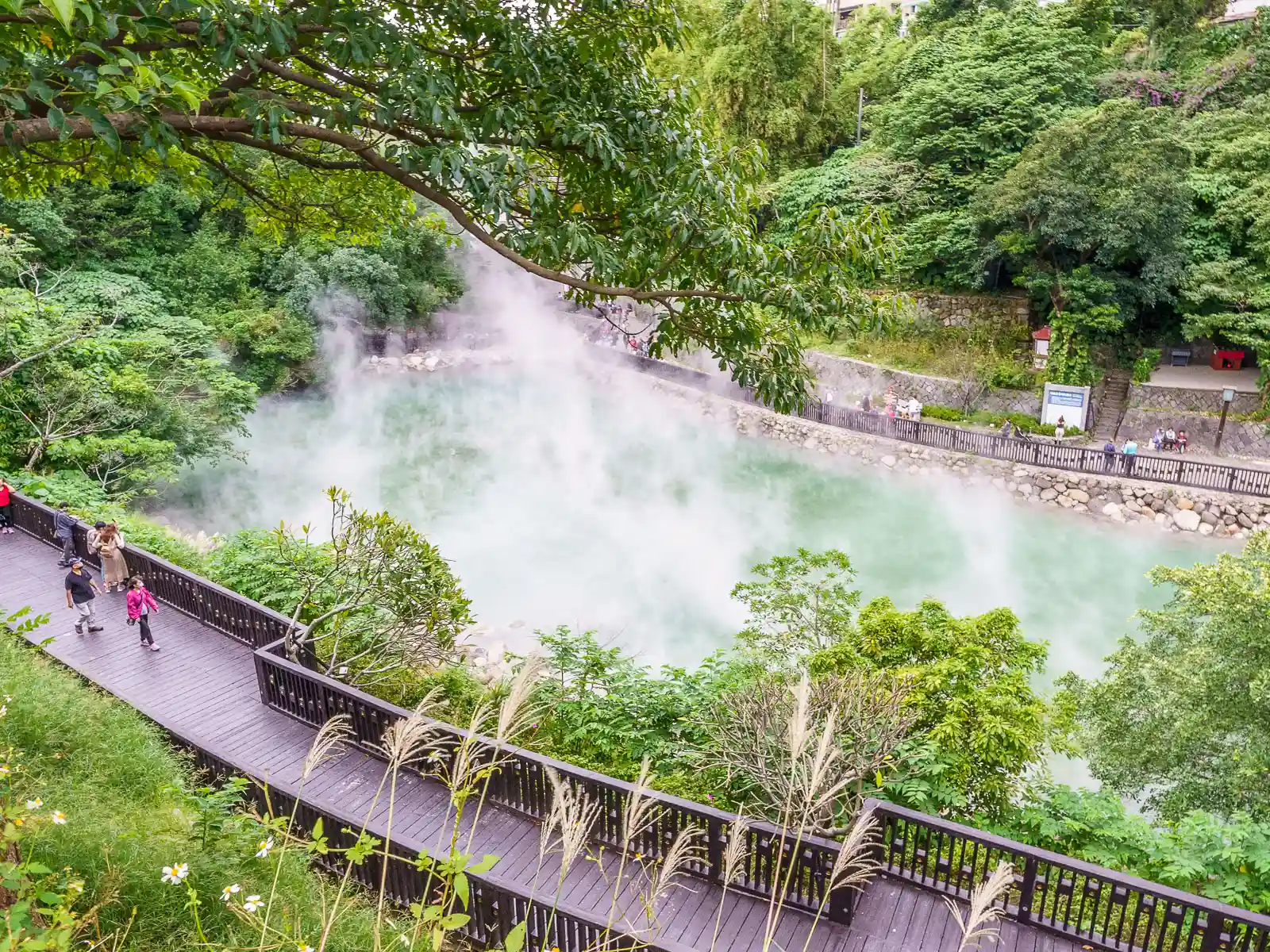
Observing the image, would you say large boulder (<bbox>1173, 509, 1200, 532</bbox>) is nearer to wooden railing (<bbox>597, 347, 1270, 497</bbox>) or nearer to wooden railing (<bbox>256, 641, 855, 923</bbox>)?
wooden railing (<bbox>597, 347, 1270, 497</bbox>)

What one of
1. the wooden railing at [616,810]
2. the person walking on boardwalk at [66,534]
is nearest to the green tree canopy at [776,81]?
the person walking on boardwalk at [66,534]

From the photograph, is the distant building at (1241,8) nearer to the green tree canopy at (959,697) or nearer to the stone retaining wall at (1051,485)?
the stone retaining wall at (1051,485)

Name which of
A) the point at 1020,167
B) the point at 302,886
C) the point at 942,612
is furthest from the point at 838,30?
the point at 302,886

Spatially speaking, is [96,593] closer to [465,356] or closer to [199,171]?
[199,171]

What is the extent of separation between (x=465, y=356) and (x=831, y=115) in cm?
1674

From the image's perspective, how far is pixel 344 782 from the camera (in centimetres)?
691

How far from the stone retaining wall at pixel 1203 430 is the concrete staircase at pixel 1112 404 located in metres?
0.26

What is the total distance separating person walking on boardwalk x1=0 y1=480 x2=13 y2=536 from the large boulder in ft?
71.6

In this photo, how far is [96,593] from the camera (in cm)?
975

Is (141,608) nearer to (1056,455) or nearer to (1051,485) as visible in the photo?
(1051,485)

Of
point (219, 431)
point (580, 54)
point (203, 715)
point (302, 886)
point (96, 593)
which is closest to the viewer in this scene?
point (302, 886)

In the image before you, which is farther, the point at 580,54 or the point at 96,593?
the point at 96,593

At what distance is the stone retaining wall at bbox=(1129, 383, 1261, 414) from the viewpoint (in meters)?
20.6

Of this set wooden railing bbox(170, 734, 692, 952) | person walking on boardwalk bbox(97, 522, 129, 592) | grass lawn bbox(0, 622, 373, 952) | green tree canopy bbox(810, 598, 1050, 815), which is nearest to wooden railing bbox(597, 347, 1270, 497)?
green tree canopy bbox(810, 598, 1050, 815)
